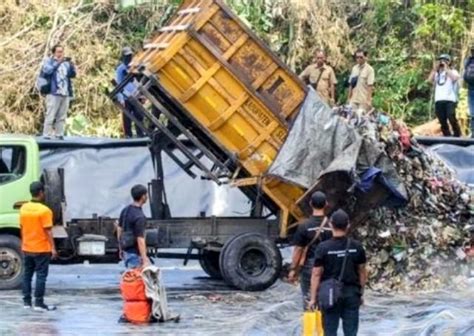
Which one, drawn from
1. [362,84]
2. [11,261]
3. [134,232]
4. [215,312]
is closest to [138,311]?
[134,232]

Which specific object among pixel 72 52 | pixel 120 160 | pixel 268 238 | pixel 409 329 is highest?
pixel 72 52

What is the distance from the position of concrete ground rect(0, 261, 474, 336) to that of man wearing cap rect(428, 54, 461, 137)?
7121mm

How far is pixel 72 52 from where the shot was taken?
98.1 ft

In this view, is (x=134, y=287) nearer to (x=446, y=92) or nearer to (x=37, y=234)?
(x=37, y=234)

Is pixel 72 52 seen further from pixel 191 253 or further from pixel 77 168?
pixel 191 253

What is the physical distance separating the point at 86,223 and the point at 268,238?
247cm

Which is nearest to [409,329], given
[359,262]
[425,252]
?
[359,262]

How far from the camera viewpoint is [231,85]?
18.6 metres

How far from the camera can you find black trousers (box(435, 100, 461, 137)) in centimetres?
2541

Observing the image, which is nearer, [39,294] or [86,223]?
[39,294]

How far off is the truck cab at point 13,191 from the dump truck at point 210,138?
0.01 metres

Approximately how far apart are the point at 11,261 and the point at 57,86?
611 cm

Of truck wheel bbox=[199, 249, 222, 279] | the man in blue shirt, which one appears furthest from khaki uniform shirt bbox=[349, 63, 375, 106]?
truck wheel bbox=[199, 249, 222, 279]

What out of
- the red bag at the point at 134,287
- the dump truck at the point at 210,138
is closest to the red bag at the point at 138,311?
the red bag at the point at 134,287
